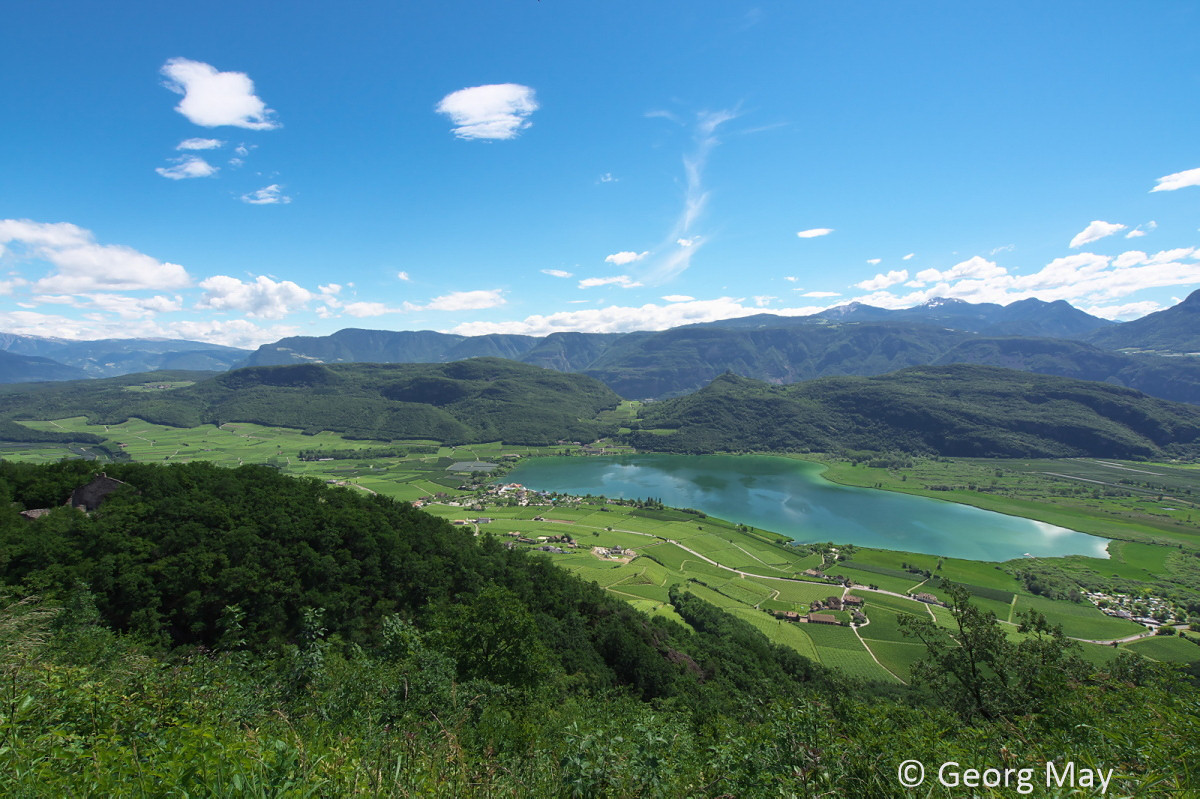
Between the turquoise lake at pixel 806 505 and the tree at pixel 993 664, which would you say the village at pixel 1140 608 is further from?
the tree at pixel 993 664

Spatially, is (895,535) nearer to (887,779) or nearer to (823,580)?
(823,580)

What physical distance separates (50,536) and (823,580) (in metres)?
55.2

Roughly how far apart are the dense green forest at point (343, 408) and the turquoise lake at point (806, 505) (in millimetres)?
43379

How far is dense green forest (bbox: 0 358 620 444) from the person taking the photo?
149000 mm

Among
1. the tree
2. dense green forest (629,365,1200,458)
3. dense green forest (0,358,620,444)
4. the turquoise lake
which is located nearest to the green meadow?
the turquoise lake

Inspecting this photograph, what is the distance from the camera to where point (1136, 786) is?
356 centimetres

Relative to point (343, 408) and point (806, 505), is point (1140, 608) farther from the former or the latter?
point (343, 408)

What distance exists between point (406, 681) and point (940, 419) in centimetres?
16895

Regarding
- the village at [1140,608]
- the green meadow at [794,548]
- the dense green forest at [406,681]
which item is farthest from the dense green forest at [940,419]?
the dense green forest at [406,681]

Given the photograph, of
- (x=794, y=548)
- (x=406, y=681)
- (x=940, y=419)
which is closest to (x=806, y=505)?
(x=794, y=548)

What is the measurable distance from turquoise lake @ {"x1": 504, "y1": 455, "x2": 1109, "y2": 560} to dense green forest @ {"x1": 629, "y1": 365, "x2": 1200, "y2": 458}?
26.5 metres

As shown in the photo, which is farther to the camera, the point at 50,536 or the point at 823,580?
the point at 823,580

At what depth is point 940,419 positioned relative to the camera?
13812 cm

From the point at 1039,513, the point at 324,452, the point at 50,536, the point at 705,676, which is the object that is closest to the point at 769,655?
the point at 705,676
